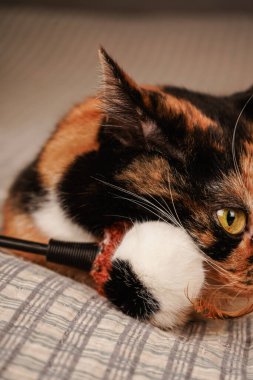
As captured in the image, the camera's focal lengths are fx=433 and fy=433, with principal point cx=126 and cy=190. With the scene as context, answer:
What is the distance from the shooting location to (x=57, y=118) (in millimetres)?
1491

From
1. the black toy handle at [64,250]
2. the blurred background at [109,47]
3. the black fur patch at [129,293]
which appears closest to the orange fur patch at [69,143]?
the black toy handle at [64,250]

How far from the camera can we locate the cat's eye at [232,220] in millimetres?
658

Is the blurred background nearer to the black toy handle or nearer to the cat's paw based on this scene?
the black toy handle

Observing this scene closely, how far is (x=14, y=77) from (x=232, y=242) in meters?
1.67

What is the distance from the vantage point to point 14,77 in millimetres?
2043

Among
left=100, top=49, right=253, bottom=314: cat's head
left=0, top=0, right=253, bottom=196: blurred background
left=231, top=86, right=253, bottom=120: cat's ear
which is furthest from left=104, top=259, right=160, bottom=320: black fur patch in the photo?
left=0, top=0, right=253, bottom=196: blurred background

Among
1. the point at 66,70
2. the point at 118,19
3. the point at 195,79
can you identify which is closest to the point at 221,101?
the point at 195,79

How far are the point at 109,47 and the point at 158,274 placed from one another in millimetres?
1828

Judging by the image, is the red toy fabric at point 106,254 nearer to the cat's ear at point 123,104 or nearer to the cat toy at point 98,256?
the cat toy at point 98,256

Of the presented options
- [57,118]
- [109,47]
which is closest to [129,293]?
[57,118]

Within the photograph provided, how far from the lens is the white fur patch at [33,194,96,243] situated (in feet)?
2.58

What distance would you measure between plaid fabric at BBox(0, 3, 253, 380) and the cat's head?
0.47 ft

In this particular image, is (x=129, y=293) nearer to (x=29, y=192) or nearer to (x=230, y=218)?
(x=230, y=218)

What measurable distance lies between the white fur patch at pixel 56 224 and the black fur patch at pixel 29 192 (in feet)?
0.07
